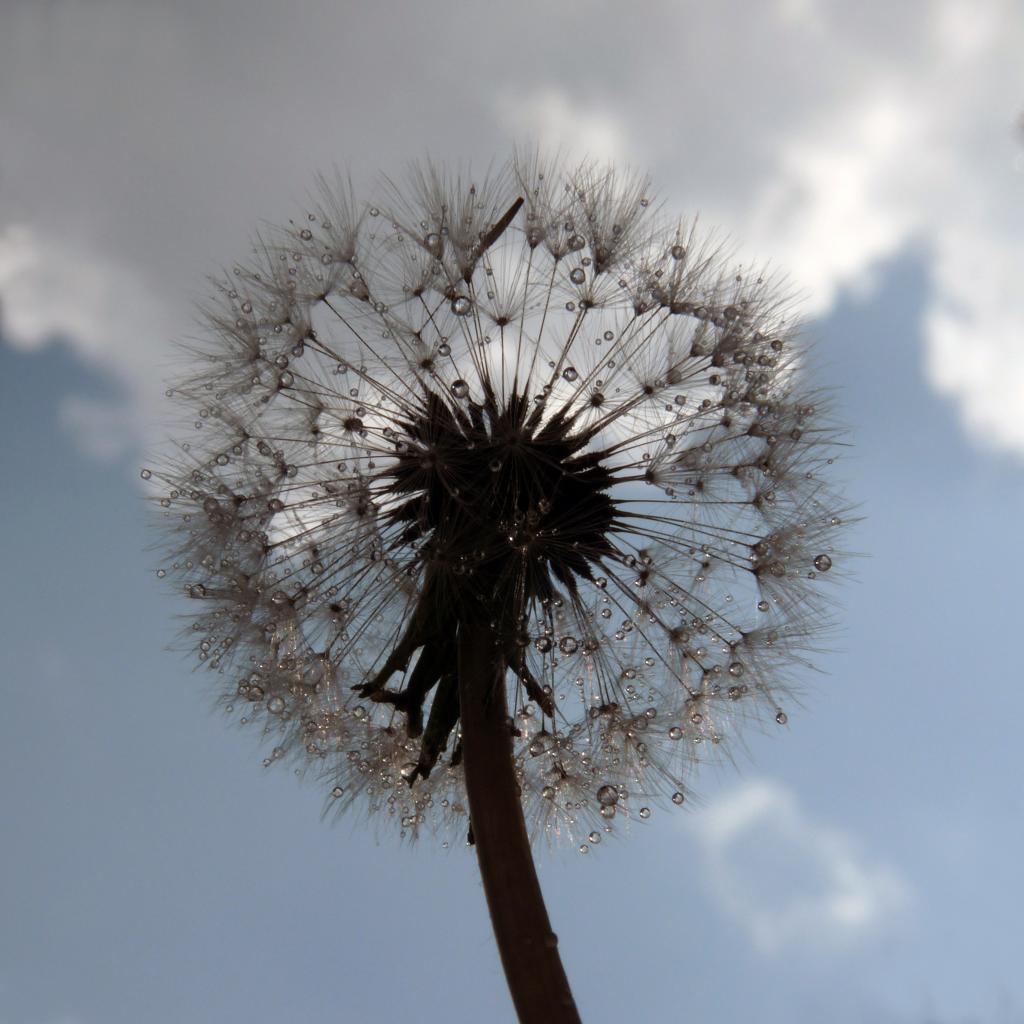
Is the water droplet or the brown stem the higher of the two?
the water droplet

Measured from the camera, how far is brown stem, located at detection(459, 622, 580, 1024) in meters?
4.51

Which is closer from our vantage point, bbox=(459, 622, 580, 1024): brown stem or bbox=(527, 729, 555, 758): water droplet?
bbox=(459, 622, 580, 1024): brown stem

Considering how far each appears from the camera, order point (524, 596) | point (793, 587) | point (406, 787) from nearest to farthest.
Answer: point (524, 596), point (793, 587), point (406, 787)

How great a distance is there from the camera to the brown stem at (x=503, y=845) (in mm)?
4508

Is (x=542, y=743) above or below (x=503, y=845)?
above

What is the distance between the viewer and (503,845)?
16.0ft

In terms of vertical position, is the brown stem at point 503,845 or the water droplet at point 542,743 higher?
the water droplet at point 542,743

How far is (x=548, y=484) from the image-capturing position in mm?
5438

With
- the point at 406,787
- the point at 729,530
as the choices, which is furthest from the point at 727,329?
the point at 406,787

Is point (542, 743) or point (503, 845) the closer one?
point (503, 845)

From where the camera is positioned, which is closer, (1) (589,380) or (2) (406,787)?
(1) (589,380)

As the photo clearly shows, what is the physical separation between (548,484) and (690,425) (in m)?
0.86

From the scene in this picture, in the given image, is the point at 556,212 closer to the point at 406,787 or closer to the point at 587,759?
the point at 587,759

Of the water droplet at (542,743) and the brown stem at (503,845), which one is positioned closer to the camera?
the brown stem at (503,845)
